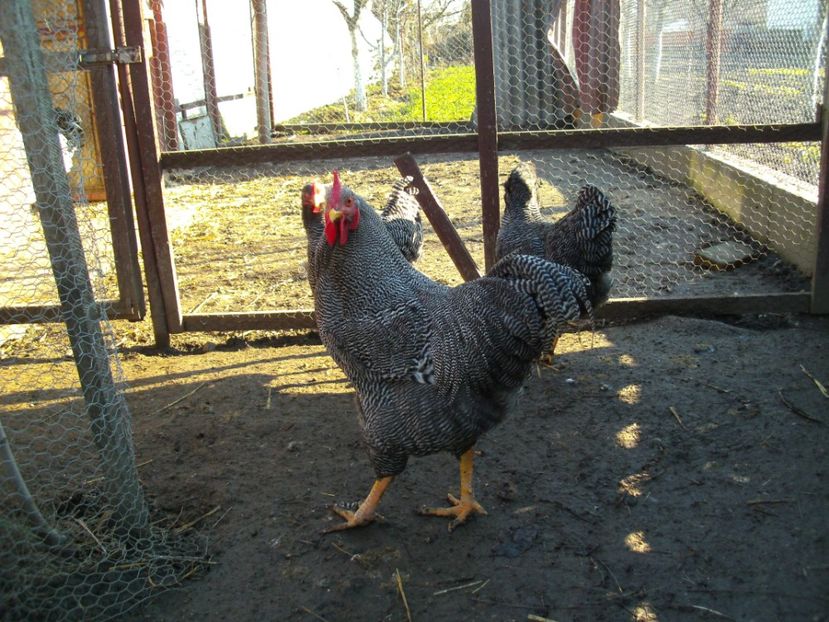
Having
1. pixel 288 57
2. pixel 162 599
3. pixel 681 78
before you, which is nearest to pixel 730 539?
pixel 162 599

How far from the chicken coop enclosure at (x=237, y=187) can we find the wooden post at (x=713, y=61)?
0.08ft

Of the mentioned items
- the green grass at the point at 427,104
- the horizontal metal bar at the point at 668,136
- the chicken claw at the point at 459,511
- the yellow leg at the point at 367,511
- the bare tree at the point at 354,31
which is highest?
the bare tree at the point at 354,31

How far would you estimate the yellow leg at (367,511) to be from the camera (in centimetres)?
346

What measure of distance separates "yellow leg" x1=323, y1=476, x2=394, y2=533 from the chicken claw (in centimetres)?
27

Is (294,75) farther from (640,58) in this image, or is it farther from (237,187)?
(640,58)

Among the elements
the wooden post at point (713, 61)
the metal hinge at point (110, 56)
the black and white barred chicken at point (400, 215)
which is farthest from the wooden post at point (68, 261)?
the wooden post at point (713, 61)

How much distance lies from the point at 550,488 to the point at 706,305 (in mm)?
2554

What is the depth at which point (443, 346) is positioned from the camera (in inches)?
131

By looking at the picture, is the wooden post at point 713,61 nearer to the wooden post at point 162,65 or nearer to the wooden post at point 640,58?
the wooden post at point 640,58

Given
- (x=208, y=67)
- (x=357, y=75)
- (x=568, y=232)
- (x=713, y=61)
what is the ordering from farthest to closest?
(x=357, y=75) < (x=208, y=67) < (x=713, y=61) < (x=568, y=232)

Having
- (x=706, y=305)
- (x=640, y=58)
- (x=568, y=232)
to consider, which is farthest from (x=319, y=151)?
(x=640, y=58)

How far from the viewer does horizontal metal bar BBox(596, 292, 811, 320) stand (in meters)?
5.41

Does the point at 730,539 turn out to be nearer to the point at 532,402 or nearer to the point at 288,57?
the point at 532,402

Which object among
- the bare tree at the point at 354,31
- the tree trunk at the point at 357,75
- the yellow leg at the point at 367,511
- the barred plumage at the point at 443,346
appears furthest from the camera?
the tree trunk at the point at 357,75
